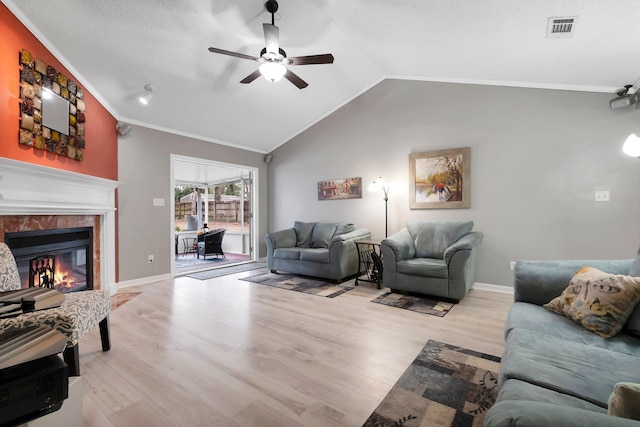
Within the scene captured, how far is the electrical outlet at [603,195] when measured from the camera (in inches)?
125

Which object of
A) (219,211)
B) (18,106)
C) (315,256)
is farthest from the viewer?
(219,211)

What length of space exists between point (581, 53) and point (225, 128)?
15.7ft

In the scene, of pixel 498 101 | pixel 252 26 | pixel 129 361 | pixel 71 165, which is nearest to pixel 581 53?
pixel 498 101

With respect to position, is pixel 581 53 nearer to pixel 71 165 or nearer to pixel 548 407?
pixel 548 407

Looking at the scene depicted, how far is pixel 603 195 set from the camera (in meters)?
3.20

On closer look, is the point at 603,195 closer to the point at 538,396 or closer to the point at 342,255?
the point at 342,255

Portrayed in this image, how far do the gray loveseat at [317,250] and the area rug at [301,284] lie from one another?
0.36ft

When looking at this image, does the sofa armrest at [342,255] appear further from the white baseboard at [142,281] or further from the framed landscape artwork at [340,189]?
the white baseboard at [142,281]

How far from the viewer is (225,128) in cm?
502

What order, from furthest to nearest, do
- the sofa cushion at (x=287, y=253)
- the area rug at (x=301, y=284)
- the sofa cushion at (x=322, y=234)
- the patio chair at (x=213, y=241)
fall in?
the patio chair at (x=213, y=241) → the sofa cushion at (x=322, y=234) → the sofa cushion at (x=287, y=253) → the area rug at (x=301, y=284)

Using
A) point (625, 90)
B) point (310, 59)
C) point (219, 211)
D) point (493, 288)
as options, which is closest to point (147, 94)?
point (310, 59)

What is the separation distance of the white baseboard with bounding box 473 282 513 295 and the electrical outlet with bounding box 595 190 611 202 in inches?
55.8

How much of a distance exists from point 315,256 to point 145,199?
2775 millimetres

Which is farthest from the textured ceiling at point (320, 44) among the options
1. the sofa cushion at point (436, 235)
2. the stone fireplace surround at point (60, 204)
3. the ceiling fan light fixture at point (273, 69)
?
the sofa cushion at point (436, 235)
